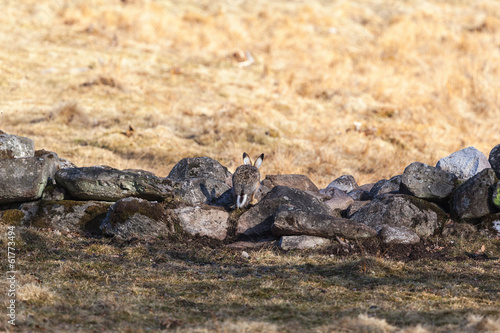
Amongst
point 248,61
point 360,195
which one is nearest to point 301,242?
point 360,195

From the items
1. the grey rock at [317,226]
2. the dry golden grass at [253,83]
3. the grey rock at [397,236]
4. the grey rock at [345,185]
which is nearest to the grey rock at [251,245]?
the grey rock at [317,226]

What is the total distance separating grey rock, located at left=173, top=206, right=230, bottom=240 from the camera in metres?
9.16

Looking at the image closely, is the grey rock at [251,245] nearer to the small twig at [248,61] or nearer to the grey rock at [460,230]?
the grey rock at [460,230]

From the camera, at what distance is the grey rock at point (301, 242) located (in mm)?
8438

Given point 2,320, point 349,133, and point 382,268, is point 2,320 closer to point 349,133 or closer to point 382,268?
point 382,268

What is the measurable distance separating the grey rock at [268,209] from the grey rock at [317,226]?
0.61 meters

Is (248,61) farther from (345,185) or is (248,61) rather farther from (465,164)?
(465,164)

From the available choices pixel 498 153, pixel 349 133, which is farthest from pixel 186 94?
pixel 498 153

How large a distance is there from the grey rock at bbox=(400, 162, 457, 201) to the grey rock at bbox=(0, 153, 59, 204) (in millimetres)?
6470

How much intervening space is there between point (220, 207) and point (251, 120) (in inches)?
408

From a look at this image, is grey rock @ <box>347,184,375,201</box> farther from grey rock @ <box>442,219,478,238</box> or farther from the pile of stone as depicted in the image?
grey rock @ <box>442,219,478,238</box>

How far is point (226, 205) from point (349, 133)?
10.6m

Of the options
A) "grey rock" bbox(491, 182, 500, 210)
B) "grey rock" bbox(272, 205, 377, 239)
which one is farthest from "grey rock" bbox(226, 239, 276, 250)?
"grey rock" bbox(491, 182, 500, 210)

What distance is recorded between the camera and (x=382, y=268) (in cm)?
760
